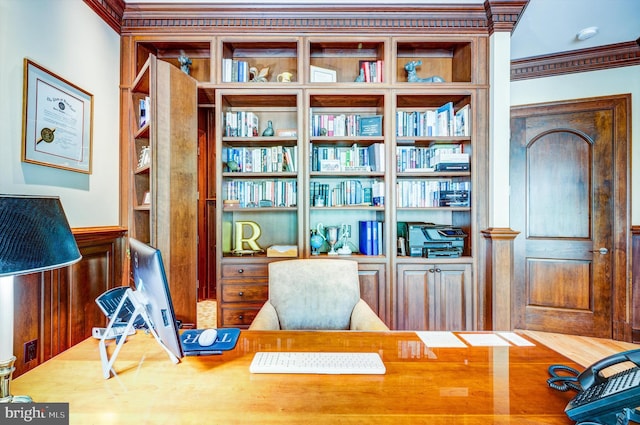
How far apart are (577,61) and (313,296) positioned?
3421mm

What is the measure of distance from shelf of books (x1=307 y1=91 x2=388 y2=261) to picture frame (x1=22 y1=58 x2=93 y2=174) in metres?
1.57

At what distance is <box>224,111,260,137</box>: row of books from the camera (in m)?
2.57

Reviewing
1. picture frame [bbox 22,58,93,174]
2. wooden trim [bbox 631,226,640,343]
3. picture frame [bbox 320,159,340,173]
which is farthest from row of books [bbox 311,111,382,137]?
wooden trim [bbox 631,226,640,343]

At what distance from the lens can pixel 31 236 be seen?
85 cm

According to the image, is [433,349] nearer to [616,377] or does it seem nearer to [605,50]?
[616,377]

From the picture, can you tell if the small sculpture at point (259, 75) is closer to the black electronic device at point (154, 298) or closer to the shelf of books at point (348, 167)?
the shelf of books at point (348, 167)

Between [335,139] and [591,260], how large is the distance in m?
2.69

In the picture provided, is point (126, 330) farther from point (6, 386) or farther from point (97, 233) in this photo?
point (97, 233)

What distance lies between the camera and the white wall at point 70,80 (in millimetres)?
1544

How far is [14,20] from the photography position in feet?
5.17

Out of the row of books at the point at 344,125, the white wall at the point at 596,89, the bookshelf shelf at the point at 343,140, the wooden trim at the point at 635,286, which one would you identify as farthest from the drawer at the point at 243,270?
the wooden trim at the point at 635,286

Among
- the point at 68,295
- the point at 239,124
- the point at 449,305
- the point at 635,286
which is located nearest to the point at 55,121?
the point at 68,295

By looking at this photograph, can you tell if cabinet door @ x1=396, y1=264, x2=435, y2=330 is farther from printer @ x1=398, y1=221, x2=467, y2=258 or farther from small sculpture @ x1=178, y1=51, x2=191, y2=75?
small sculpture @ x1=178, y1=51, x2=191, y2=75

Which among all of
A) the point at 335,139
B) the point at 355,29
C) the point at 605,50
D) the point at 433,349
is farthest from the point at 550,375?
the point at 605,50
